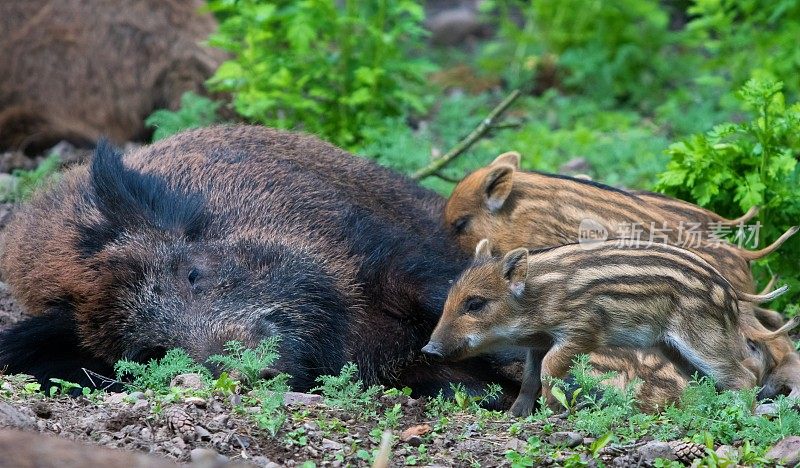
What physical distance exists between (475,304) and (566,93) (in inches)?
271

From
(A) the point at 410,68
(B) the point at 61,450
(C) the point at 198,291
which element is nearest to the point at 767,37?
(A) the point at 410,68

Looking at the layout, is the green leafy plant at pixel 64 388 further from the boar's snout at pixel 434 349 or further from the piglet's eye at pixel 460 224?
the piglet's eye at pixel 460 224

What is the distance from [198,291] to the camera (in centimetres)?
526

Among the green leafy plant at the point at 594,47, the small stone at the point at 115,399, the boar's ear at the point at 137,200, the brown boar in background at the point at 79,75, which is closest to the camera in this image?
the small stone at the point at 115,399

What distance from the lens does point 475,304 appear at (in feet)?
16.3

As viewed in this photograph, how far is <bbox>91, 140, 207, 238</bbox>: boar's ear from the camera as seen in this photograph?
5.52 metres

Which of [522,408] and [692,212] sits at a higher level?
[692,212]

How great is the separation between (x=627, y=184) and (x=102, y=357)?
4.40m

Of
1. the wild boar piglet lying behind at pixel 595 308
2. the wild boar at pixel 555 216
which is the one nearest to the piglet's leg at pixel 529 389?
the wild boar piglet lying behind at pixel 595 308

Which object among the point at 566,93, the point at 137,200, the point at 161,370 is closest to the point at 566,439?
the point at 161,370

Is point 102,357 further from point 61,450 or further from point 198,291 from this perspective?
point 61,450

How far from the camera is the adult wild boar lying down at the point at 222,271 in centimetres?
521

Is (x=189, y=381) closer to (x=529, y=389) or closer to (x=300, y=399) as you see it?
(x=300, y=399)

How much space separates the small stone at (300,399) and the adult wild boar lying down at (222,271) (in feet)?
1.05
